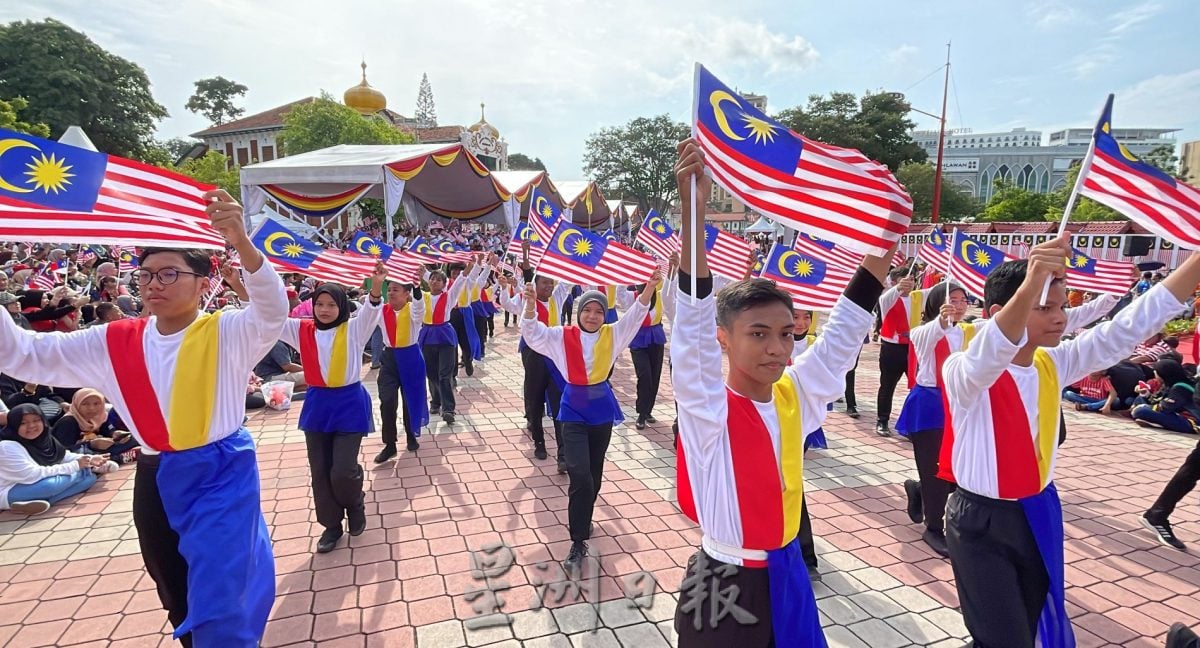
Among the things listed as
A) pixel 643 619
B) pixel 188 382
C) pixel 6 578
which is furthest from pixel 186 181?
pixel 643 619

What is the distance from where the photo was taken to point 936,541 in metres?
4.28

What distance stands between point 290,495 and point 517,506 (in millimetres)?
1985

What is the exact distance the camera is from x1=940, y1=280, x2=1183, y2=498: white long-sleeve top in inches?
98.6

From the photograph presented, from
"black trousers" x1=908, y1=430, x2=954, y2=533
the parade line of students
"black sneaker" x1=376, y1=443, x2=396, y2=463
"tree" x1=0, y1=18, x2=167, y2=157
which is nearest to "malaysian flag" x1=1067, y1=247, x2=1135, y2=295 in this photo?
"black trousers" x1=908, y1=430, x2=954, y2=533

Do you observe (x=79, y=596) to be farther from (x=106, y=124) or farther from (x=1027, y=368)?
(x=106, y=124)

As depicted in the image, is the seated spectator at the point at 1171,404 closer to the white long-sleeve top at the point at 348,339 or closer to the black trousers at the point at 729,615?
the black trousers at the point at 729,615

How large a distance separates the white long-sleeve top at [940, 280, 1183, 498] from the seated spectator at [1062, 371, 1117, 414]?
7.01m

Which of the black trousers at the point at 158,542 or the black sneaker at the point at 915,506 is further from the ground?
the black trousers at the point at 158,542

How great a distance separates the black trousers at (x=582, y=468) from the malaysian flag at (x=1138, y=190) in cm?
308

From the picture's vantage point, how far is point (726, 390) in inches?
77.9

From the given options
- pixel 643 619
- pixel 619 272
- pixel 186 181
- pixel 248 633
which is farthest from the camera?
pixel 619 272

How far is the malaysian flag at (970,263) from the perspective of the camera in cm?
586

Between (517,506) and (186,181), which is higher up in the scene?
(186,181)

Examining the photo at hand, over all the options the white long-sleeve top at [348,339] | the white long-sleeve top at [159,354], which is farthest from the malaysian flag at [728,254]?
the white long-sleeve top at [159,354]
